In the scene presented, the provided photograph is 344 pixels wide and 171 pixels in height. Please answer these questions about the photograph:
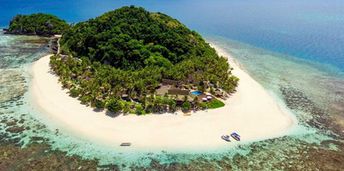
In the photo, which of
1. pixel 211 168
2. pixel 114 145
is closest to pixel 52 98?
pixel 114 145

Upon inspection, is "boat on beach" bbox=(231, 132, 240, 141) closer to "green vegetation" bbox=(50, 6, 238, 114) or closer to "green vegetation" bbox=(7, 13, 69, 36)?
"green vegetation" bbox=(50, 6, 238, 114)

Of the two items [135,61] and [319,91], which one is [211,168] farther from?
[319,91]

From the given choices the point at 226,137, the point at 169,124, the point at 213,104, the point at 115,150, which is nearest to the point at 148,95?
the point at 169,124

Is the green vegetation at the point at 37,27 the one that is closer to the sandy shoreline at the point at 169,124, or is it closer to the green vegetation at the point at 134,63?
the green vegetation at the point at 134,63

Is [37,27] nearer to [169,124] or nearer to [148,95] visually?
[148,95]

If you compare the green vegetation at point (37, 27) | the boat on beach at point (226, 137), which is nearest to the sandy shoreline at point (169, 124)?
the boat on beach at point (226, 137)

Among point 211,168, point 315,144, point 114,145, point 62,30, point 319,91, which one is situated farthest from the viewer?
point 62,30
